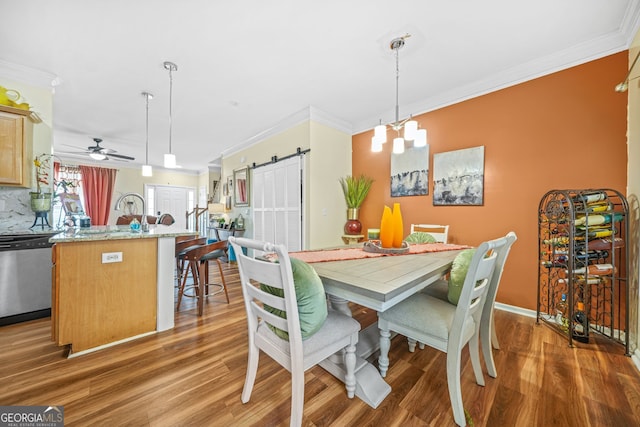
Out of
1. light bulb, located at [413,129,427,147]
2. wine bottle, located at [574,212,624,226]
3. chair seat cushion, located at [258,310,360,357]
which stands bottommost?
chair seat cushion, located at [258,310,360,357]

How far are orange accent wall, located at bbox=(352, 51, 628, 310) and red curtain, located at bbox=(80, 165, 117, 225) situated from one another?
786cm

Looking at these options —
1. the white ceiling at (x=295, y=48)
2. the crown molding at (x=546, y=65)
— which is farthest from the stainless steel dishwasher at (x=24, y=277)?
the crown molding at (x=546, y=65)

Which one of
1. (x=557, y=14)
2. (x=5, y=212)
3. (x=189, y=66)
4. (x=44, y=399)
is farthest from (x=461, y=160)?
Result: (x=5, y=212)

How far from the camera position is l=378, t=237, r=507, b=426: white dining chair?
110 centimetres

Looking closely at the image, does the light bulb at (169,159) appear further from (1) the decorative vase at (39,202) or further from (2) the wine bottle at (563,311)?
(2) the wine bottle at (563,311)

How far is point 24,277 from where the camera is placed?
7.39 feet

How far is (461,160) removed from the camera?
2758 millimetres

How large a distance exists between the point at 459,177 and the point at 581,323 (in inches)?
65.9

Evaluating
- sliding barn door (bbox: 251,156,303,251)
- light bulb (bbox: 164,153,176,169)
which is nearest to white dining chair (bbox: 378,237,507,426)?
sliding barn door (bbox: 251,156,303,251)

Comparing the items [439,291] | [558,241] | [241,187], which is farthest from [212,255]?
[558,241]

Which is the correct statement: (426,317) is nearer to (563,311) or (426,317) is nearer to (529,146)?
(563,311)

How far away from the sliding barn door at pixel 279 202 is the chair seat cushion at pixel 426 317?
7.77 feet

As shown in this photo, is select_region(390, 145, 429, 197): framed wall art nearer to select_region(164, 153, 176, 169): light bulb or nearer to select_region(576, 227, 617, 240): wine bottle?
select_region(576, 227, 617, 240): wine bottle

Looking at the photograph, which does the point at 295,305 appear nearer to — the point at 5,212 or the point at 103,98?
the point at 5,212
